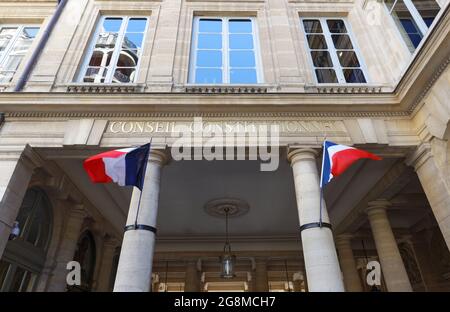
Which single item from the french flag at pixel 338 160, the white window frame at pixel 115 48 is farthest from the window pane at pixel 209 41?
the french flag at pixel 338 160

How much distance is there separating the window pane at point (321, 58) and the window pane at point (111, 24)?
578 cm

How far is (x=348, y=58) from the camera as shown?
845cm

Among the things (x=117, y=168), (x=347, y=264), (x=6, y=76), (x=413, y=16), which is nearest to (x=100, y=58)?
(x=6, y=76)

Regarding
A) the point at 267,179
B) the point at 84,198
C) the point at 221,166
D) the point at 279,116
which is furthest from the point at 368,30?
the point at 84,198

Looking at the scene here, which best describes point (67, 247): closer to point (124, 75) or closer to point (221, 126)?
point (124, 75)

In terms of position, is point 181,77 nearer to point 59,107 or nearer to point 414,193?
point 59,107

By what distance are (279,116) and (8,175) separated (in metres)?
5.59

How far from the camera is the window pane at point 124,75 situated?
7664mm

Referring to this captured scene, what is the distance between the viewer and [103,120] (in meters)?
6.41

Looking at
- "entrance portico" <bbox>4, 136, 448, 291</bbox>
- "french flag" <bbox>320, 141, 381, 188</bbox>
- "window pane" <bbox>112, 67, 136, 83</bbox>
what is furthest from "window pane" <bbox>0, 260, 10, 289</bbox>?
"french flag" <bbox>320, 141, 381, 188</bbox>

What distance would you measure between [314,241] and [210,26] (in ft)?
22.6

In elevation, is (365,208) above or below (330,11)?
below

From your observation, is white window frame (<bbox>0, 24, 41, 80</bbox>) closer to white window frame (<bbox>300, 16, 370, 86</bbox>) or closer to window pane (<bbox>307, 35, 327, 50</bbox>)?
white window frame (<bbox>300, 16, 370, 86</bbox>)

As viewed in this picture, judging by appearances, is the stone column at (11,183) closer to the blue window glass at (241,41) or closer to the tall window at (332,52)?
the blue window glass at (241,41)
